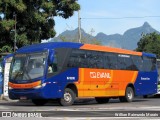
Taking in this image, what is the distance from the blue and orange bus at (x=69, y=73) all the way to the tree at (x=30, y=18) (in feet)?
33.2

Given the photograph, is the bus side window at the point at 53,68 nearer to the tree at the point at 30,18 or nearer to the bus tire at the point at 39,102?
the bus tire at the point at 39,102

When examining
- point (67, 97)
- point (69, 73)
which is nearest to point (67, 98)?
point (67, 97)

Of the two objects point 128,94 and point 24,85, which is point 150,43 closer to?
point 128,94

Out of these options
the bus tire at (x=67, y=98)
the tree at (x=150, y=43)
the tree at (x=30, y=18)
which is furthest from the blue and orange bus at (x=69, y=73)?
the tree at (x=150, y=43)

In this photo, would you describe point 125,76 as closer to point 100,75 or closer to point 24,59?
point 100,75

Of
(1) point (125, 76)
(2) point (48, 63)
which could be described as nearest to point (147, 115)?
(2) point (48, 63)

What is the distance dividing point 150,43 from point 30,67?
77.2m

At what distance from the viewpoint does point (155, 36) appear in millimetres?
101125

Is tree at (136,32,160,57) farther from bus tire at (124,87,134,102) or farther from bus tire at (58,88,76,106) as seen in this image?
bus tire at (58,88,76,106)

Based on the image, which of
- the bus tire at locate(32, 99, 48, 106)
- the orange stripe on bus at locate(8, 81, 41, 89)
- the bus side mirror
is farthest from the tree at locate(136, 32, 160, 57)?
the bus side mirror

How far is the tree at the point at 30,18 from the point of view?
33562mm

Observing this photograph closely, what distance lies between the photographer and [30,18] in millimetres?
34812

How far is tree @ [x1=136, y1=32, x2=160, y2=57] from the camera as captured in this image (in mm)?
91562

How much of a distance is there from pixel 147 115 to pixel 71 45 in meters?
10.5
